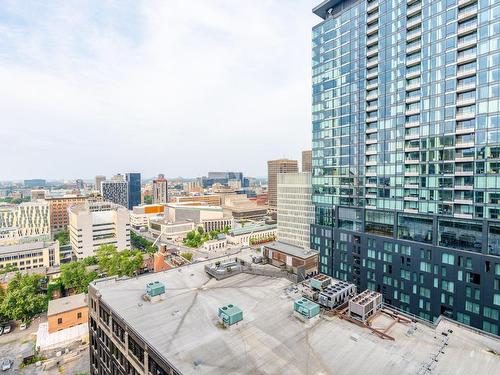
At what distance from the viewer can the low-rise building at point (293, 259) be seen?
59438mm

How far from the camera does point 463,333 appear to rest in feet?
120

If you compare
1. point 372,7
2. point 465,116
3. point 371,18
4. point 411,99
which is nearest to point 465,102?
point 465,116

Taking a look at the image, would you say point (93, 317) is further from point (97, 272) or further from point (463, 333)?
point (97, 272)

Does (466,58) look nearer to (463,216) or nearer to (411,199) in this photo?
(411,199)

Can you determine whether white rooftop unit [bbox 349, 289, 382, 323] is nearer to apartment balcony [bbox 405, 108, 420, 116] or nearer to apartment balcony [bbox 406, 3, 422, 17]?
apartment balcony [bbox 405, 108, 420, 116]

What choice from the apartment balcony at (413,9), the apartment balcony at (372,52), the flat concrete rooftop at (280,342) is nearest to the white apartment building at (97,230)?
the flat concrete rooftop at (280,342)

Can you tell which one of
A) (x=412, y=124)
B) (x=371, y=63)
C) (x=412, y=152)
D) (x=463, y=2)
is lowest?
(x=412, y=152)

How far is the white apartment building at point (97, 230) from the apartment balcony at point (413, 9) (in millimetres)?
152942

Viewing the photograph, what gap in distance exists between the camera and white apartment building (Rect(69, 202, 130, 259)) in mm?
148000

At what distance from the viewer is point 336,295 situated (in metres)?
43.0

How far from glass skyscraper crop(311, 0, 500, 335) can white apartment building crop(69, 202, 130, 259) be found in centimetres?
11372

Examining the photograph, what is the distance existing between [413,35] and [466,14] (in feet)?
36.8

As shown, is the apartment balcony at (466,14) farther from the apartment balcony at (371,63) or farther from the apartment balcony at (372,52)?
the apartment balcony at (371,63)

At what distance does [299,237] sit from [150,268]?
278 feet
